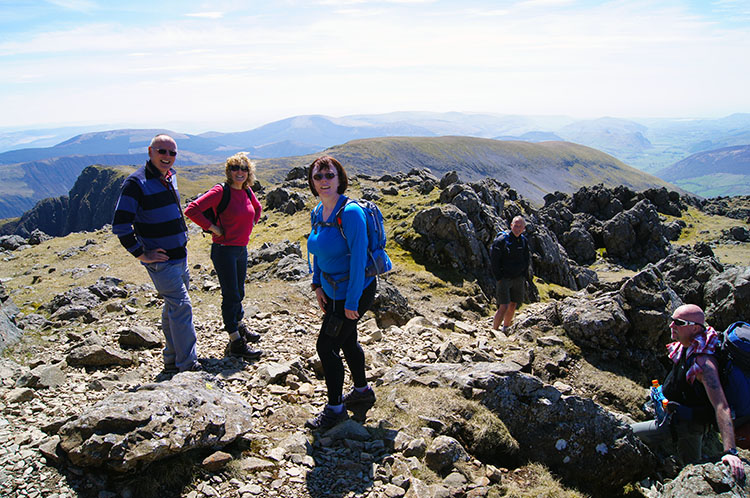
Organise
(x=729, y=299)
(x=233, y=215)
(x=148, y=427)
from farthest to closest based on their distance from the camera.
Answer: (x=729, y=299)
(x=233, y=215)
(x=148, y=427)

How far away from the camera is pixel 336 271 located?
282 inches

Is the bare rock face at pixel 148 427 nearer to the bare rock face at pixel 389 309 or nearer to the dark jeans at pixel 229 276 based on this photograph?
the dark jeans at pixel 229 276

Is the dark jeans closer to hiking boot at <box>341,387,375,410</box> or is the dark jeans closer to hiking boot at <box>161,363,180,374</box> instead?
hiking boot at <box>161,363,180,374</box>

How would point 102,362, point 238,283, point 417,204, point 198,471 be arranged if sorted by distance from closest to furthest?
1. point 198,471
2. point 102,362
3. point 238,283
4. point 417,204

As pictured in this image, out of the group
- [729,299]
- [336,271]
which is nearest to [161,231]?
[336,271]

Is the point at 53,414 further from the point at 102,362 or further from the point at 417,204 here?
the point at 417,204

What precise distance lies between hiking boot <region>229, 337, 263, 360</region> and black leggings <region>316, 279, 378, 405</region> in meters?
3.47

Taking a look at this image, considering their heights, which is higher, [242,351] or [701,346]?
[701,346]

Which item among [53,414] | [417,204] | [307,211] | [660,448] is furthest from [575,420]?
[307,211]

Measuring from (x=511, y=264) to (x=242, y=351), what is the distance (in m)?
9.53

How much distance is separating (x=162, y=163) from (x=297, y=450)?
19.1ft

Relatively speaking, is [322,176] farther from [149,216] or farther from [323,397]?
[323,397]

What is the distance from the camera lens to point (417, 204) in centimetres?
3772

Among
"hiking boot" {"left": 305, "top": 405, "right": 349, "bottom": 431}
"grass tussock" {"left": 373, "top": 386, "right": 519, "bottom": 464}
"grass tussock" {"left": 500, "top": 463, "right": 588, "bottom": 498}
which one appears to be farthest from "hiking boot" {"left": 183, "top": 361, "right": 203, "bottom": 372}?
"grass tussock" {"left": 500, "top": 463, "right": 588, "bottom": 498}
